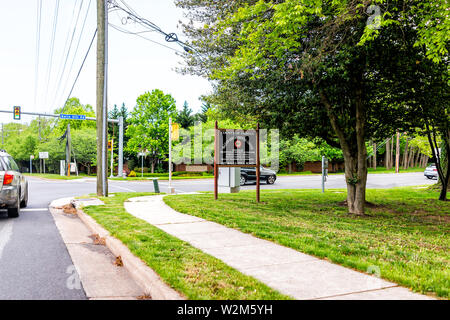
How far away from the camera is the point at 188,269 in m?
4.47

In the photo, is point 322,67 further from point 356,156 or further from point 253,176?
point 253,176

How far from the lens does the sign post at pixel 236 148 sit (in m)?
13.2

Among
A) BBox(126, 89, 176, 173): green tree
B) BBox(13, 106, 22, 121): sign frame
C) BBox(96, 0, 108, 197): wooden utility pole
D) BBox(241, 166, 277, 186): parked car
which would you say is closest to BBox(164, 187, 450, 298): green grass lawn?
BBox(96, 0, 108, 197): wooden utility pole

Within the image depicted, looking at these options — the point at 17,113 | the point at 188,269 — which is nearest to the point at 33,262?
the point at 188,269

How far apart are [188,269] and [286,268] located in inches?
48.4

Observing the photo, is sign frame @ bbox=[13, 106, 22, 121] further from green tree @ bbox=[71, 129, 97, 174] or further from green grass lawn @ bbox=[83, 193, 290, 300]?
green tree @ bbox=[71, 129, 97, 174]

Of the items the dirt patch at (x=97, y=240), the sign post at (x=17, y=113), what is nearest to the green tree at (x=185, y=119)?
the sign post at (x=17, y=113)

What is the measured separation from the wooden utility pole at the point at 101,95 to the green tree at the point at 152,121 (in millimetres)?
32660

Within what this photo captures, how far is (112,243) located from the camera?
20.3 feet

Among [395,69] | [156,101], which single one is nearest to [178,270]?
[395,69]

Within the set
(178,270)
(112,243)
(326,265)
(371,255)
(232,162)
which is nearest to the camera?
(178,270)

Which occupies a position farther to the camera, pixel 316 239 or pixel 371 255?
pixel 316 239

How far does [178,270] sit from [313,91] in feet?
23.4
